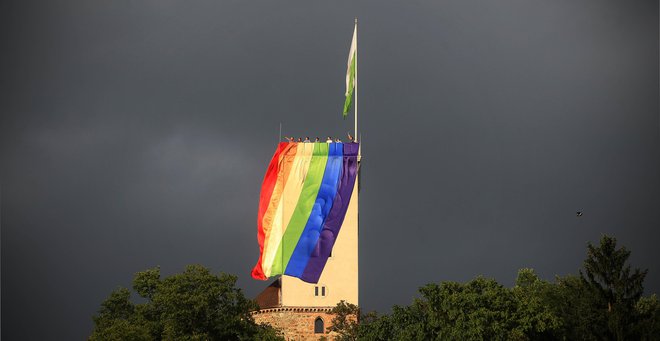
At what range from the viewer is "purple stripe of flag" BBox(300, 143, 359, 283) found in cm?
8975

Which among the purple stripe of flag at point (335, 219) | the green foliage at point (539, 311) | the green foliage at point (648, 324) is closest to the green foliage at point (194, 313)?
the green foliage at point (539, 311)

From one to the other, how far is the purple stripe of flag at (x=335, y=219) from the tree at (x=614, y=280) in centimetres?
2488

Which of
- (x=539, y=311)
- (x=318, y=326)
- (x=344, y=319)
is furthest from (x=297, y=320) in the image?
(x=539, y=311)

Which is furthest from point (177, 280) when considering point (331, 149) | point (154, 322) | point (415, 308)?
point (331, 149)

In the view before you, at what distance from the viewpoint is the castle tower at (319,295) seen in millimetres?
88750

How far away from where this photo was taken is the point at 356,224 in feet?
298

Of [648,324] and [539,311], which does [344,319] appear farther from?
[648,324]

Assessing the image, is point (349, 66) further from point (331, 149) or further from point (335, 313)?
point (335, 313)

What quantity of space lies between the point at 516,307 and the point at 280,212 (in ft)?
77.6

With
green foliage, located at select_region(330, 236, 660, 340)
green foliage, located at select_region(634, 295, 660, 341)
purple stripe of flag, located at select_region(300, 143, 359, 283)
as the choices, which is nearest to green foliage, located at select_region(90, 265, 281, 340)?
green foliage, located at select_region(330, 236, 660, 340)

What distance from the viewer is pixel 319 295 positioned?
294 feet

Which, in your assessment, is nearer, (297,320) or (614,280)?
(614,280)

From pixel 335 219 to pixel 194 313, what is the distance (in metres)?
20.1

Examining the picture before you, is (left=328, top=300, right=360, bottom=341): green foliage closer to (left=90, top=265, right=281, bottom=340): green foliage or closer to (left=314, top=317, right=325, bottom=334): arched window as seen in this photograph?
(left=314, top=317, right=325, bottom=334): arched window
